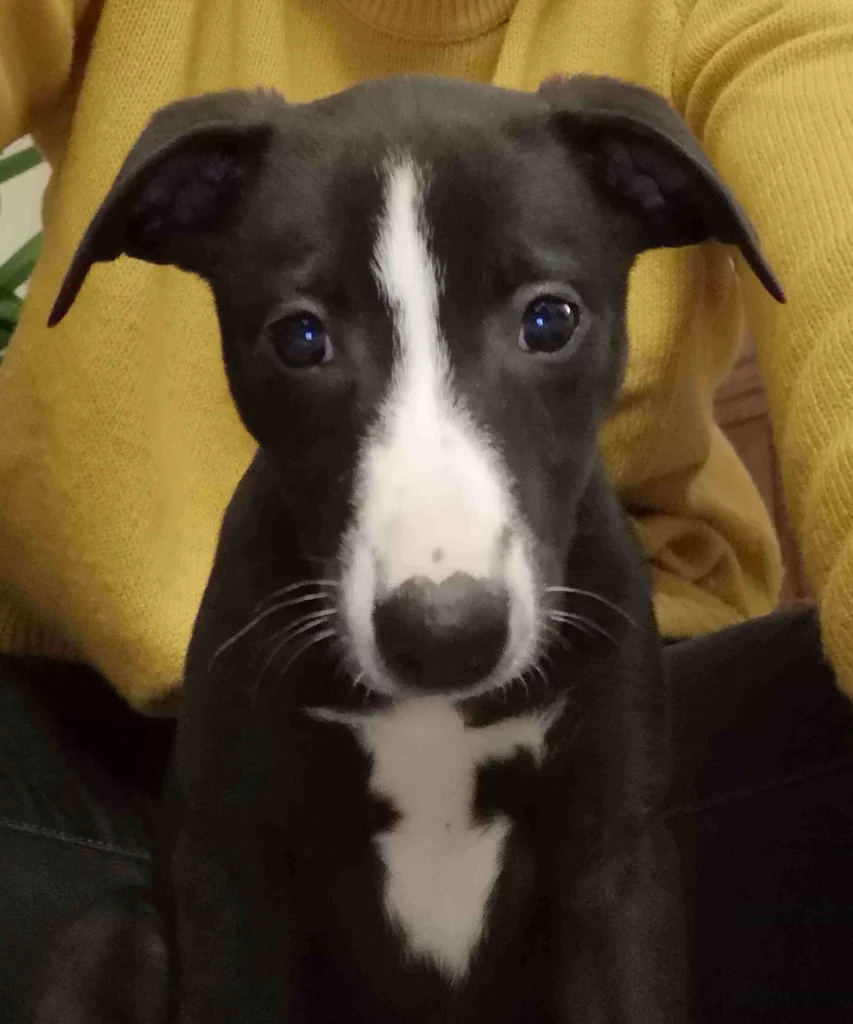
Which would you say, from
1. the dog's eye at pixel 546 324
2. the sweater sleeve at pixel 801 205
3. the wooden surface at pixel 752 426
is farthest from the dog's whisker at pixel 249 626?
the wooden surface at pixel 752 426

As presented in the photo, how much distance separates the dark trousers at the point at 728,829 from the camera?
1208 millimetres

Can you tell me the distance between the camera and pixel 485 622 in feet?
2.70

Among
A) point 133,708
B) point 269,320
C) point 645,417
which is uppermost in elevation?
point 269,320

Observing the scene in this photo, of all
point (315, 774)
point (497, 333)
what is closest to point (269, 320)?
point (497, 333)

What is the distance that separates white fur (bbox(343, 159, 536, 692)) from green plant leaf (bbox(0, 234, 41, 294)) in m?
1.21

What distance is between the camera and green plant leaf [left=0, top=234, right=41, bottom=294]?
196cm

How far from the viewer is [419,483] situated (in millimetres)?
843

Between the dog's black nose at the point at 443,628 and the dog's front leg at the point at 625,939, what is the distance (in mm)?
384

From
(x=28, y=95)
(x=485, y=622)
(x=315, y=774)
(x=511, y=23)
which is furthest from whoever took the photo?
(x=511, y=23)

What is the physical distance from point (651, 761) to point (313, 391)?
1.63 ft

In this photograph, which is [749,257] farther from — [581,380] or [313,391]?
[313,391]

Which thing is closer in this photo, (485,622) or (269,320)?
(485,622)

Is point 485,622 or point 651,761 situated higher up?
point 485,622

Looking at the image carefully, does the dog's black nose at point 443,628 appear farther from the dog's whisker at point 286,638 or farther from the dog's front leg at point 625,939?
the dog's front leg at point 625,939
